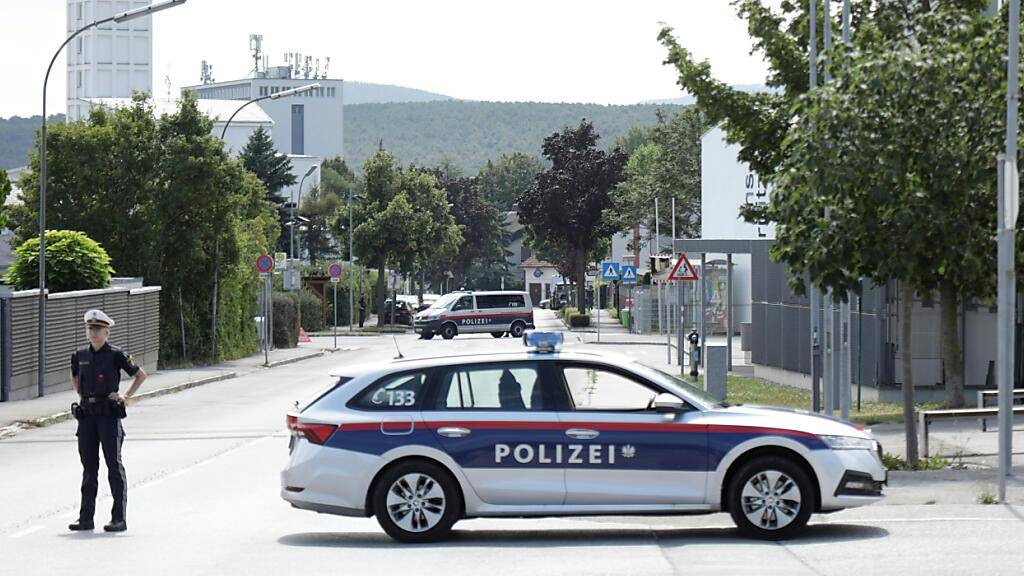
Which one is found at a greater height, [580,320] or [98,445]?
[98,445]

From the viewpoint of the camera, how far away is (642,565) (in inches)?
385

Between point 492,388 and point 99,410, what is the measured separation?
3176mm

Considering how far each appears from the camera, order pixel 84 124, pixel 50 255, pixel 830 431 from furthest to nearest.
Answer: pixel 84 124 → pixel 50 255 → pixel 830 431

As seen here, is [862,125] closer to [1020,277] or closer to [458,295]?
[1020,277]

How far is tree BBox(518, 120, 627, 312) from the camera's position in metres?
93.0

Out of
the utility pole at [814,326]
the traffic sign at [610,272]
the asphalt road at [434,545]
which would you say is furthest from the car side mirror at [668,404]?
the traffic sign at [610,272]

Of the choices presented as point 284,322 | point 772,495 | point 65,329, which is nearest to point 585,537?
point 772,495

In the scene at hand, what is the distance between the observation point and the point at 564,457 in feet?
35.7

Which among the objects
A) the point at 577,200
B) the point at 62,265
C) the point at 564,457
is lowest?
the point at 564,457

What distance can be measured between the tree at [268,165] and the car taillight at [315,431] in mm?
109464

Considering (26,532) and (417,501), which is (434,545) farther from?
(26,532)

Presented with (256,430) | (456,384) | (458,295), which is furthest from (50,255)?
(458,295)

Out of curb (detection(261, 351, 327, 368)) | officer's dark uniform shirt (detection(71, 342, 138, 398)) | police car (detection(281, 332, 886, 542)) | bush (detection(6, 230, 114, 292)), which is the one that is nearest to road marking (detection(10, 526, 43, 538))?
officer's dark uniform shirt (detection(71, 342, 138, 398))

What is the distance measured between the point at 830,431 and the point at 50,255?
81.2 feet
